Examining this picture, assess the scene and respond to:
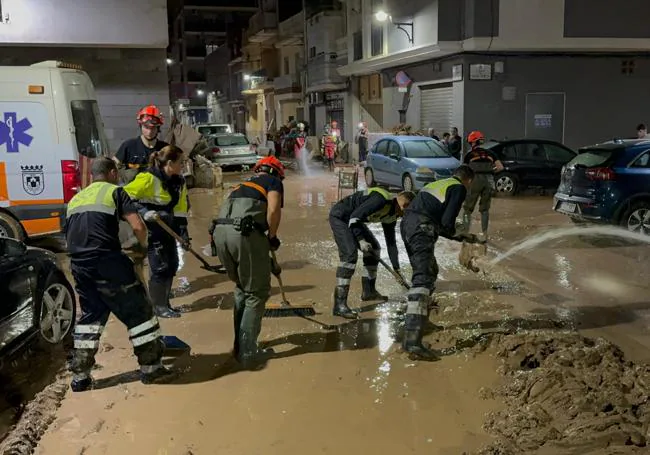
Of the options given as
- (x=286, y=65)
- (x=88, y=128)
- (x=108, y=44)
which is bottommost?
(x=88, y=128)

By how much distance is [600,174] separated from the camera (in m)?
9.38

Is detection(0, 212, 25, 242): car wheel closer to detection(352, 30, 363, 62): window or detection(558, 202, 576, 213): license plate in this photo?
detection(558, 202, 576, 213): license plate

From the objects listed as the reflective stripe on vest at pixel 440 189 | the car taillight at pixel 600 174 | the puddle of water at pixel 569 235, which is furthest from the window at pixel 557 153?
the reflective stripe on vest at pixel 440 189

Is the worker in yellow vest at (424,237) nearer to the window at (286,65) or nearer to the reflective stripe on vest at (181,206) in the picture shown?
the reflective stripe on vest at (181,206)

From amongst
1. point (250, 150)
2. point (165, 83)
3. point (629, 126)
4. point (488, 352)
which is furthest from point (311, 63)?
point (488, 352)

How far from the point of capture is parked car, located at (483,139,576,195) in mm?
15016

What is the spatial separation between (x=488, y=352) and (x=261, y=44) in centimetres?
4343

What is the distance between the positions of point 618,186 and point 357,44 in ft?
61.9

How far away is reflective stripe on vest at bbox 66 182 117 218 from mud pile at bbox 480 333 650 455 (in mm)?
2977

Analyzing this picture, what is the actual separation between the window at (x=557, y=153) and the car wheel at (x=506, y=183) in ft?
3.77

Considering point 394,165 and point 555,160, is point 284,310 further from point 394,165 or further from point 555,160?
point 555,160

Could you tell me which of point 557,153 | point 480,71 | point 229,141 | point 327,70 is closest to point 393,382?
point 557,153

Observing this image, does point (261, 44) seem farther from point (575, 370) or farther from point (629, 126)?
point (575, 370)

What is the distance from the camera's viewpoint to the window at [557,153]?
603 inches
